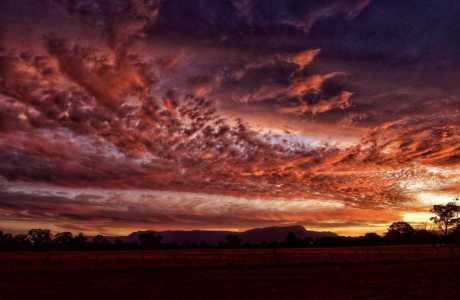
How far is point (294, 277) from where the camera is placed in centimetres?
3781

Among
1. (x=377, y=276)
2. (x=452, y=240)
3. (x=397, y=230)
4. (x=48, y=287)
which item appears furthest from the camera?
(x=397, y=230)

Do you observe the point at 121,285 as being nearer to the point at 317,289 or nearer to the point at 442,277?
the point at 317,289

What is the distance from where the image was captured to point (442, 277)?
116 feet

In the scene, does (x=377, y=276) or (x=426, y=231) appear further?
(x=426, y=231)

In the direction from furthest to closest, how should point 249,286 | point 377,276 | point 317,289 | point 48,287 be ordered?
1. point 377,276
2. point 48,287
3. point 249,286
4. point 317,289

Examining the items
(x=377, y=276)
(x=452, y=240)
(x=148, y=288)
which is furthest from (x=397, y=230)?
(x=148, y=288)

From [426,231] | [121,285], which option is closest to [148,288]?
[121,285]

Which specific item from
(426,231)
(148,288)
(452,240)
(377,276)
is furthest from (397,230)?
(148,288)

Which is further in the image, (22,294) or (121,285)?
(121,285)

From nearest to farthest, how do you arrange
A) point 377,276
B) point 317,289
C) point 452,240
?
1. point 317,289
2. point 377,276
3. point 452,240

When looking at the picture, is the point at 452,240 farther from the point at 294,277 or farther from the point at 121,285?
the point at 121,285

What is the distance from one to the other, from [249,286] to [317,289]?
4.87 metres

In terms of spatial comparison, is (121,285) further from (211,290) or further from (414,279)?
(414,279)

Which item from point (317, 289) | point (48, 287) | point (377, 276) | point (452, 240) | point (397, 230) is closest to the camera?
point (317, 289)
